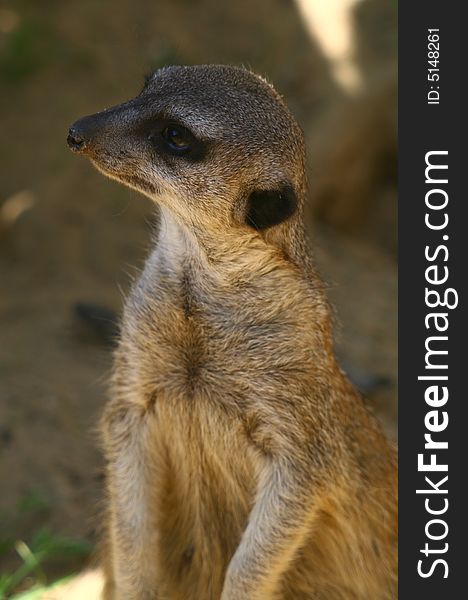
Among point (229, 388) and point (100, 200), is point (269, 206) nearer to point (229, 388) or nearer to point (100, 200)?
point (229, 388)

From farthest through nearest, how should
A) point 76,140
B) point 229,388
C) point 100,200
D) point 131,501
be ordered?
point 100,200 < point 131,501 < point 229,388 < point 76,140

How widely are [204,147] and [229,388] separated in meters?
0.72

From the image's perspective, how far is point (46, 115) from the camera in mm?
6582

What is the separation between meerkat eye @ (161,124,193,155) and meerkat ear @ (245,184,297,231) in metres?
0.24

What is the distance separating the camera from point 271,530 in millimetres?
3117

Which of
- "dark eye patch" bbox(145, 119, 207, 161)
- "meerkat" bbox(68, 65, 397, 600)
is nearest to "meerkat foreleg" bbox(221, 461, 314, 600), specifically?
"meerkat" bbox(68, 65, 397, 600)

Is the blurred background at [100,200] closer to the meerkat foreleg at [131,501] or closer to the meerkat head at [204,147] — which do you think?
the meerkat foreleg at [131,501]

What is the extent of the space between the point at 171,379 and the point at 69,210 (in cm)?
334

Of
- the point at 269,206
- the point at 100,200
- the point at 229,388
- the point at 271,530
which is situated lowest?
the point at 271,530

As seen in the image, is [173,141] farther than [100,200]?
No

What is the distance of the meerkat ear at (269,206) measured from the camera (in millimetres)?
2957

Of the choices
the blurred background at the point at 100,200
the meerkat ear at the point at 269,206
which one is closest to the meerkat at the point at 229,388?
the meerkat ear at the point at 269,206

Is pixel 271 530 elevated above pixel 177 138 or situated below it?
below

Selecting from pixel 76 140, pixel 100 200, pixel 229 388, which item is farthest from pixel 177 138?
pixel 100 200
